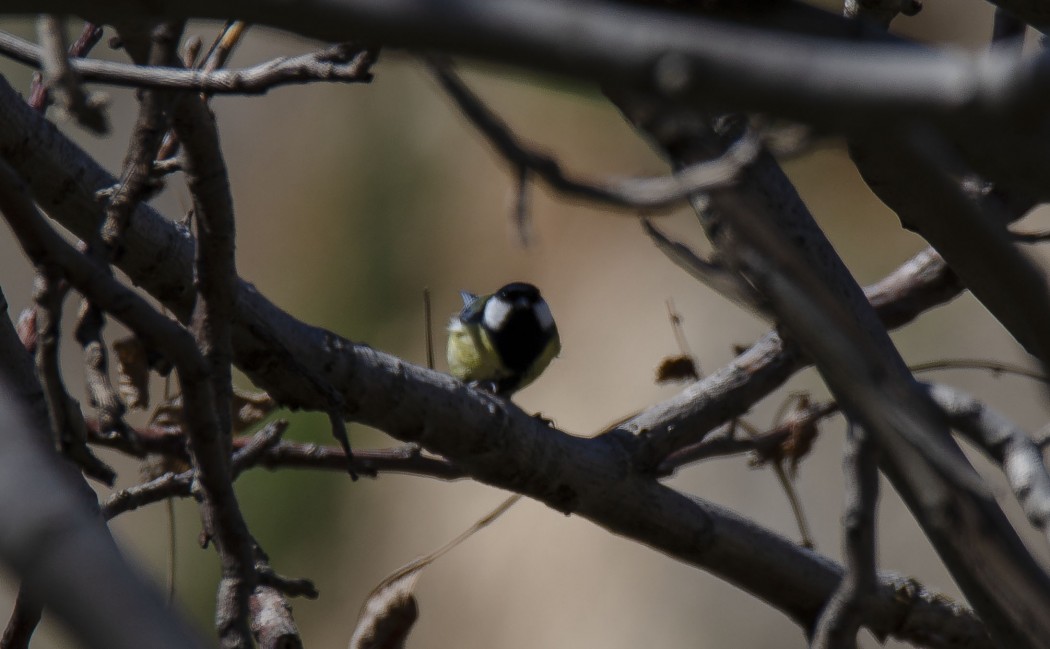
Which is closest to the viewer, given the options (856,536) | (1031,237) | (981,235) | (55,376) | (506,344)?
(981,235)

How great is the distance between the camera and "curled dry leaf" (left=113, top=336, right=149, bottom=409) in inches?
94.0

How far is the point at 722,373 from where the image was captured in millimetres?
2516

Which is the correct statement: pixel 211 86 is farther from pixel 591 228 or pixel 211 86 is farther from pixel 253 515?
pixel 253 515

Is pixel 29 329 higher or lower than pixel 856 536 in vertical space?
higher

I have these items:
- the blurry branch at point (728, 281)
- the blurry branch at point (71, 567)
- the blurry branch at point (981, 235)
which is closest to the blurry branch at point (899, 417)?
the blurry branch at point (728, 281)

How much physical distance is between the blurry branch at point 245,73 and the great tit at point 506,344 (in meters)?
2.71

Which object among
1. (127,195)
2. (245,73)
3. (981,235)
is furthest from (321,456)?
(981,235)

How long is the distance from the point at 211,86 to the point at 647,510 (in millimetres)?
1275

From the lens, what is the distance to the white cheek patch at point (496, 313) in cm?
450

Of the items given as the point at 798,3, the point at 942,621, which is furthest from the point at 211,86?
the point at 942,621

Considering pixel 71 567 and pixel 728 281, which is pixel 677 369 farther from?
pixel 71 567

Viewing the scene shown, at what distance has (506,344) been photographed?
14.5 feet

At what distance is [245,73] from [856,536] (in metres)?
1.06

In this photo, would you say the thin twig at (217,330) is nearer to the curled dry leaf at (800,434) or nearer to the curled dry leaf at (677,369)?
the curled dry leaf at (677,369)
